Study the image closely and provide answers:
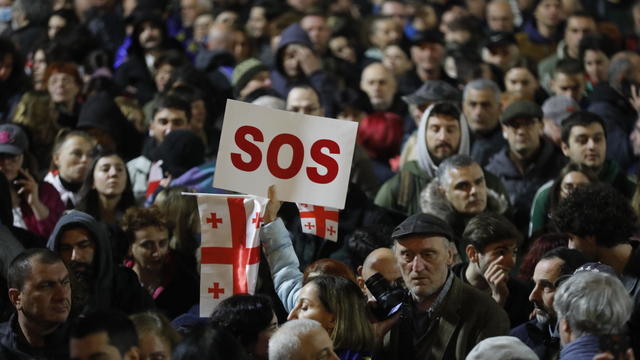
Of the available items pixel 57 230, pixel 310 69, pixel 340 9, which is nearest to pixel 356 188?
pixel 57 230

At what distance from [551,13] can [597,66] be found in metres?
2.76

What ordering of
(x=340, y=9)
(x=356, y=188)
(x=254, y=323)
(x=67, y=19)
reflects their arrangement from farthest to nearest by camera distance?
(x=340, y=9) → (x=67, y=19) → (x=356, y=188) → (x=254, y=323)

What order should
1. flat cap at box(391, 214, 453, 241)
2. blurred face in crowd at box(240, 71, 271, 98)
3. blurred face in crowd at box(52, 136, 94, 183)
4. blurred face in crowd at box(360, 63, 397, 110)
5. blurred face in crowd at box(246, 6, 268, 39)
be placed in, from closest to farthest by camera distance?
flat cap at box(391, 214, 453, 241) < blurred face in crowd at box(52, 136, 94, 183) < blurred face in crowd at box(240, 71, 271, 98) < blurred face in crowd at box(360, 63, 397, 110) < blurred face in crowd at box(246, 6, 268, 39)

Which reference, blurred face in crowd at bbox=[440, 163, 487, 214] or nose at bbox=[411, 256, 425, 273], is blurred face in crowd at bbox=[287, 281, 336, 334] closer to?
nose at bbox=[411, 256, 425, 273]

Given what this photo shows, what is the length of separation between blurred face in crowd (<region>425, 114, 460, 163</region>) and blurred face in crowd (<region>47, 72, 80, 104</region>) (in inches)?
148

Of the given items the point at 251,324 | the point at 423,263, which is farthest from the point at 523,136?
the point at 251,324

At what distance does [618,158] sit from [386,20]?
16.1ft

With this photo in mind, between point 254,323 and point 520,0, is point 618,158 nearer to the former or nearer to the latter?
point 254,323

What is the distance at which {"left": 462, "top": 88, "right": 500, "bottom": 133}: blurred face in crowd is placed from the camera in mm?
11484

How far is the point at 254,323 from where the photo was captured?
630cm

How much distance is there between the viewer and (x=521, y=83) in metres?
12.7

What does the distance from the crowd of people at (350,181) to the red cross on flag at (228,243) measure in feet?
0.31

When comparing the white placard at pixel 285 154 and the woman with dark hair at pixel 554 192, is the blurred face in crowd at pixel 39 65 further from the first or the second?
the white placard at pixel 285 154

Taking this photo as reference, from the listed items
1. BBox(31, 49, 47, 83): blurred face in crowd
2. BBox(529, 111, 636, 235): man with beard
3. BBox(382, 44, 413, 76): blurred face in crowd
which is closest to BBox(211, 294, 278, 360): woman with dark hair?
BBox(529, 111, 636, 235): man with beard
